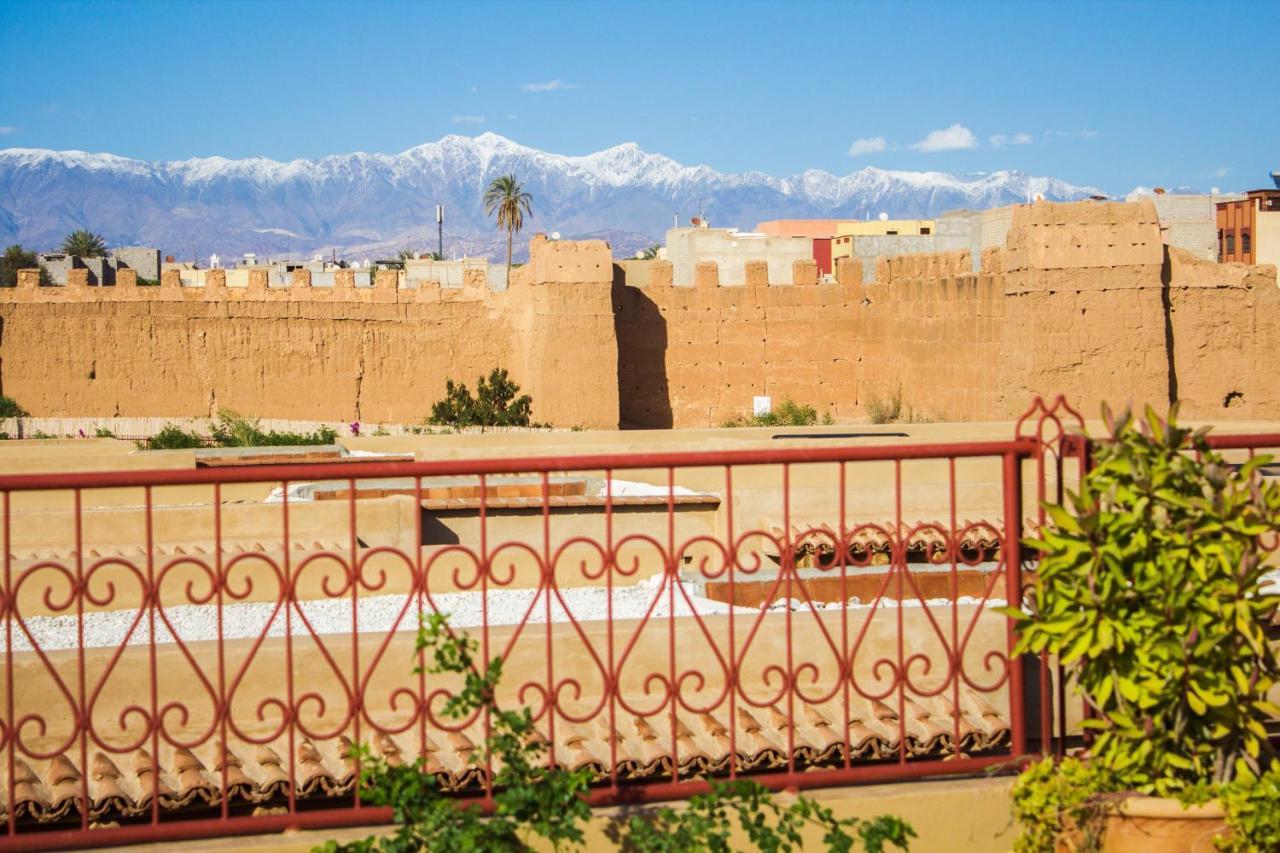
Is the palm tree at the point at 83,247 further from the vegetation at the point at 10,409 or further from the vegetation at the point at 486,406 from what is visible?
the vegetation at the point at 486,406

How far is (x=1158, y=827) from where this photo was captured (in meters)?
4.12

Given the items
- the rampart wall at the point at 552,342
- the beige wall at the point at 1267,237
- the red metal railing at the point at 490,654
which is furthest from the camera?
the beige wall at the point at 1267,237

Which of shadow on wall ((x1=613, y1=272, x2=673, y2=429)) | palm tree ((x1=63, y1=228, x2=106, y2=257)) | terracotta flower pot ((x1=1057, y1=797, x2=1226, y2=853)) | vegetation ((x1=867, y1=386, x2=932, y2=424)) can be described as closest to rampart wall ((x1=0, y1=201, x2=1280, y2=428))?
shadow on wall ((x1=613, y1=272, x2=673, y2=429))

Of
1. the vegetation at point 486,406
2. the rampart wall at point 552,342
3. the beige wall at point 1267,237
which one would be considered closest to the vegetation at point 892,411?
the rampart wall at point 552,342

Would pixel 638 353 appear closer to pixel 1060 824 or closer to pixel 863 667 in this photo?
pixel 863 667

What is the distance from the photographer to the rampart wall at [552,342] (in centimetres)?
2353

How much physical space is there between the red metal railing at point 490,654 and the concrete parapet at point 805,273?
1499 cm

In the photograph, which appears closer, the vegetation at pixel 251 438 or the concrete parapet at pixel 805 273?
the vegetation at pixel 251 438

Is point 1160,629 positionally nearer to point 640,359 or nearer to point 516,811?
point 516,811

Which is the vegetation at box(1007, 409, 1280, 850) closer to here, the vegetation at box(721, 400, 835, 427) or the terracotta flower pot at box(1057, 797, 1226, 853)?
the terracotta flower pot at box(1057, 797, 1226, 853)

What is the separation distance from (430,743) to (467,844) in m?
1.65

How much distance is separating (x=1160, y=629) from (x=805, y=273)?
885 inches

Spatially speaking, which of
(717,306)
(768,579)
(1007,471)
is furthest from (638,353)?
(1007,471)

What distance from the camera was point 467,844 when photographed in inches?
144
